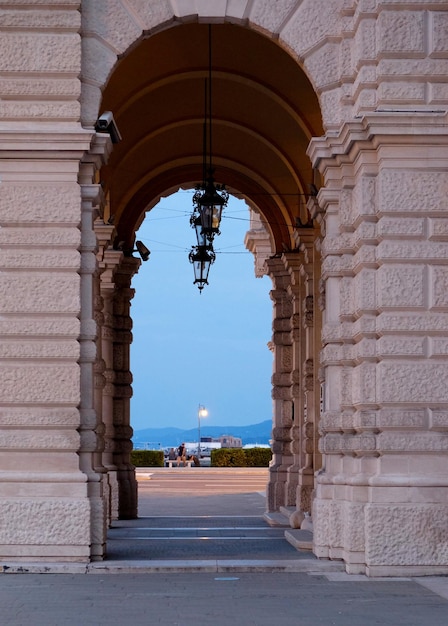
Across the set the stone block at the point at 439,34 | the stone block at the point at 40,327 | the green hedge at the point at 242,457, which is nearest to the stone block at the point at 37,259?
the stone block at the point at 40,327

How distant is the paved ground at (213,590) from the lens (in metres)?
11.0

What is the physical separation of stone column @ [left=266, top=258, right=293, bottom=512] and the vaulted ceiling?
2.91 feet

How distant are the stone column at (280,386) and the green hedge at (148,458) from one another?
24328 millimetres

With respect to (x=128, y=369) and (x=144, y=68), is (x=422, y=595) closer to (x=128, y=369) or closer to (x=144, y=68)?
(x=144, y=68)

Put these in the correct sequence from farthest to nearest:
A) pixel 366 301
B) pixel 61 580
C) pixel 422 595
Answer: pixel 366 301, pixel 61 580, pixel 422 595

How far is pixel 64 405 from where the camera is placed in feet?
48.1

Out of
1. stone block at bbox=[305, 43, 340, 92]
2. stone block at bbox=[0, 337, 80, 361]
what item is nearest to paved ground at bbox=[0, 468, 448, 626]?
stone block at bbox=[0, 337, 80, 361]

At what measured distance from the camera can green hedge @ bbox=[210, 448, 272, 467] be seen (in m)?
48.4

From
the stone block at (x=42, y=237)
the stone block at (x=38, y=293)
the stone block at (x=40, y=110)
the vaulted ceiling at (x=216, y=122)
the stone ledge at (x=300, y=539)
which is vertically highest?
the vaulted ceiling at (x=216, y=122)

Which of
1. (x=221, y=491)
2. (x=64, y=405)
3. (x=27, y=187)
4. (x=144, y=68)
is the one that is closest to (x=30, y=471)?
(x=64, y=405)

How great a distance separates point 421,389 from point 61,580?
447 centimetres

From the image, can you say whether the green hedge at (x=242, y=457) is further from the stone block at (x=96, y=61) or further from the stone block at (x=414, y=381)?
the stone block at (x=414, y=381)

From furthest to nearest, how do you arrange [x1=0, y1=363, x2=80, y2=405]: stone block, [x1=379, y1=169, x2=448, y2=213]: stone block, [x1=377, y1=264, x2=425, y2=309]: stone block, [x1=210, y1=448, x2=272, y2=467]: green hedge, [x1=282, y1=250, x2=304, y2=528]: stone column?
1. [x1=210, y1=448, x2=272, y2=467]: green hedge
2. [x1=282, y1=250, x2=304, y2=528]: stone column
3. [x1=0, y1=363, x2=80, y2=405]: stone block
4. [x1=379, y1=169, x2=448, y2=213]: stone block
5. [x1=377, y1=264, x2=425, y2=309]: stone block

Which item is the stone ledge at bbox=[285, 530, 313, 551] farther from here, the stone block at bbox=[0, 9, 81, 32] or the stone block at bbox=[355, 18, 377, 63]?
the stone block at bbox=[0, 9, 81, 32]
